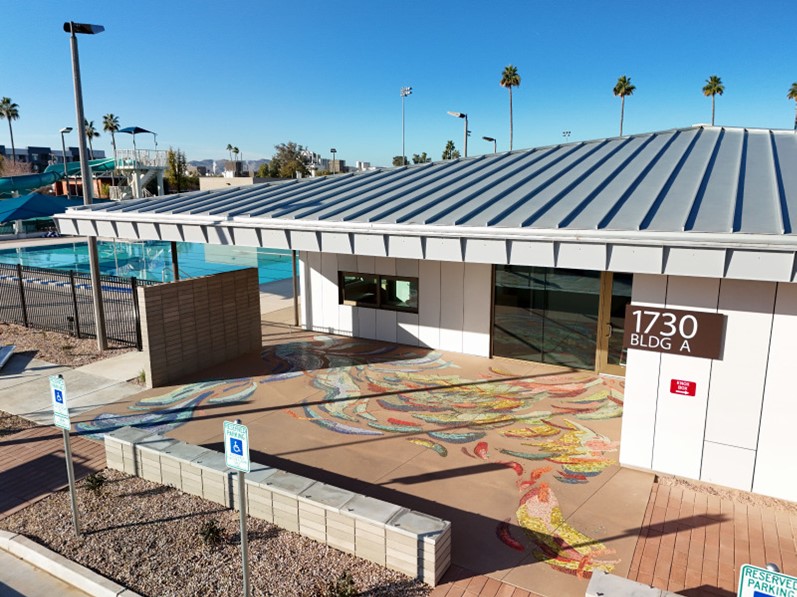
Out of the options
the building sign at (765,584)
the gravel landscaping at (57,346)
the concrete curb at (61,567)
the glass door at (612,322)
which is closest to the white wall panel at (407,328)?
the glass door at (612,322)

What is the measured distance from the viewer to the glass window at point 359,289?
1513 cm

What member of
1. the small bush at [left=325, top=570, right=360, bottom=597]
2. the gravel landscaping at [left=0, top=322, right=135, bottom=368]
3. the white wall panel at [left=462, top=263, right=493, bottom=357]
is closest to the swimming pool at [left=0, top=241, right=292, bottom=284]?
the gravel landscaping at [left=0, top=322, right=135, bottom=368]

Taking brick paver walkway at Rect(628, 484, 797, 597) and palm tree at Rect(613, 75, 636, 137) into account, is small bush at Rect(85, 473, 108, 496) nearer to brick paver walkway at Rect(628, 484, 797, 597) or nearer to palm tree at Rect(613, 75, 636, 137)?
brick paver walkway at Rect(628, 484, 797, 597)

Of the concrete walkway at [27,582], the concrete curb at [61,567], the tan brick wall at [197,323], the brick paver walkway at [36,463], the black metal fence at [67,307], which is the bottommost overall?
the concrete walkway at [27,582]

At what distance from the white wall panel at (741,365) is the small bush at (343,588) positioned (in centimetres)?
501

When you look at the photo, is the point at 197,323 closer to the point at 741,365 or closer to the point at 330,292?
the point at 330,292

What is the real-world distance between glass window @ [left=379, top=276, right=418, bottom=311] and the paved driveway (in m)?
1.18

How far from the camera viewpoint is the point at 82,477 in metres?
8.13

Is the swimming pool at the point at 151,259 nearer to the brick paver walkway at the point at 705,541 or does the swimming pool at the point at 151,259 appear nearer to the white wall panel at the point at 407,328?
the white wall panel at the point at 407,328

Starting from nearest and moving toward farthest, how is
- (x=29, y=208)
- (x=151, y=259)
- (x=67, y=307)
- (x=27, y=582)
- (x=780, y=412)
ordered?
(x=27, y=582) → (x=780, y=412) → (x=67, y=307) → (x=29, y=208) → (x=151, y=259)

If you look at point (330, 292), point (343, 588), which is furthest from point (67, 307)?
point (343, 588)

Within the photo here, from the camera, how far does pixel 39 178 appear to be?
2317 inches

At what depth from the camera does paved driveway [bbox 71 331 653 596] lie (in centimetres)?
650

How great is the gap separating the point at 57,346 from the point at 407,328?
30.4ft
